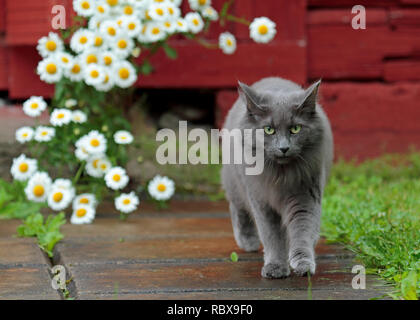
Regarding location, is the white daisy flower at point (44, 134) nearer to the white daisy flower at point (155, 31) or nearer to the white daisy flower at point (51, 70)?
the white daisy flower at point (51, 70)

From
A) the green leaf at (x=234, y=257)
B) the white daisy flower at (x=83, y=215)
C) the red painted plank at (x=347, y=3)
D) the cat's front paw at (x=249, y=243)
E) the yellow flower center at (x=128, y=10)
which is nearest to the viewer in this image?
the green leaf at (x=234, y=257)

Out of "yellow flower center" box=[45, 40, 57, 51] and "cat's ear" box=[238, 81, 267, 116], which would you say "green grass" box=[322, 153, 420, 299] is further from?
"yellow flower center" box=[45, 40, 57, 51]

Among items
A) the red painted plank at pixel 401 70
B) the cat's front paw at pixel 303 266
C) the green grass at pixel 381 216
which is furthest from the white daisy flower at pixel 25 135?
the red painted plank at pixel 401 70

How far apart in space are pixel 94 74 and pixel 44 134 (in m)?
0.45

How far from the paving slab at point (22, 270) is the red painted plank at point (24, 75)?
1.67 metres

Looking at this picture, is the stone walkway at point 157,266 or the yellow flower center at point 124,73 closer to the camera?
the stone walkway at point 157,266

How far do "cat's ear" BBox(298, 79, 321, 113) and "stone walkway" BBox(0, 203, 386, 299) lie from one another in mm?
658

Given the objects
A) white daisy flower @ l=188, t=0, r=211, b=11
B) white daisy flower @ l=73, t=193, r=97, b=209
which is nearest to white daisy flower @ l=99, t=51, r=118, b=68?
white daisy flower @ l=188, t=0, r=211, b=11

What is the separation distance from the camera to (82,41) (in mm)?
3924

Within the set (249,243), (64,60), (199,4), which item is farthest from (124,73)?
(249,243)

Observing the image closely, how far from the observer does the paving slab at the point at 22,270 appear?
2.36 m

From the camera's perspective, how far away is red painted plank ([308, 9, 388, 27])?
16.6 ft

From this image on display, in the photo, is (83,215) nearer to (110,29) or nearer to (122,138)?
→ (122,138)
